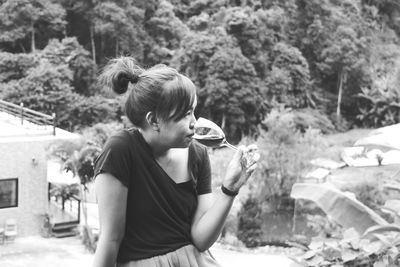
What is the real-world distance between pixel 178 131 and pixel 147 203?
7.3 inches

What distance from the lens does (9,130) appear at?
9109mm

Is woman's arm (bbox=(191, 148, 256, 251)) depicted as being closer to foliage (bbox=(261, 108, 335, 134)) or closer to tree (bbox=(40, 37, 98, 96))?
foliage (bbox=(261, 108, 335, 134))

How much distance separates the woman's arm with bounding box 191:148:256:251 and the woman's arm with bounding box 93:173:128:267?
0.60ft

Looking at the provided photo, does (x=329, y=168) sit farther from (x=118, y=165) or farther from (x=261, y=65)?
(x=118, y=165)

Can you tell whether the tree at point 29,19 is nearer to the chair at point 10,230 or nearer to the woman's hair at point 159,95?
the chair at point 10,230

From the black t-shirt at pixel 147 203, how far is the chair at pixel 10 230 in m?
7.65

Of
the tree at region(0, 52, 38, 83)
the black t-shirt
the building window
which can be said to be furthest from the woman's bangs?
the tree at region(0, 52, 38, 83)

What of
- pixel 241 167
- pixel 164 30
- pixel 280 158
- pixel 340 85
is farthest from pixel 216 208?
pixel 340 85

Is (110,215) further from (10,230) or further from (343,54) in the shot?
(343,54)

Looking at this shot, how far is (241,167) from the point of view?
4.42 ft

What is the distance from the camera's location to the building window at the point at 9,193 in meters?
8.59

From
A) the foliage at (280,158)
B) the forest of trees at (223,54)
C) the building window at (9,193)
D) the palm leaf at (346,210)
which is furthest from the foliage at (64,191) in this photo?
the palm leaf at (346,210)

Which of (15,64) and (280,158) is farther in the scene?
(15,64)

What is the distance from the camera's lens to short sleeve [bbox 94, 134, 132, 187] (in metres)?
1.32
